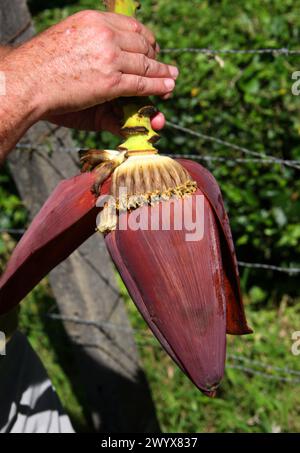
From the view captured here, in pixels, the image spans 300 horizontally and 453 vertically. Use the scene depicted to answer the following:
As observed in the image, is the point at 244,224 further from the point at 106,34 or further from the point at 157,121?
the point at 106,34

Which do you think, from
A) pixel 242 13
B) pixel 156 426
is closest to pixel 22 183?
pixel 156 426

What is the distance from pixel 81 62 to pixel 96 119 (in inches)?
8.1

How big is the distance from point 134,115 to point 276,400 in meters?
1.44

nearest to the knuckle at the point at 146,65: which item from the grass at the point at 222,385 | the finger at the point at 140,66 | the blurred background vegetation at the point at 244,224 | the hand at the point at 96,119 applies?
the finger at the point at 140,66

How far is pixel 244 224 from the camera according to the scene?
2.51 metres

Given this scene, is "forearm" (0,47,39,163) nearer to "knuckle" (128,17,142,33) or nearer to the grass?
"knuckle" (128,17,142,33)

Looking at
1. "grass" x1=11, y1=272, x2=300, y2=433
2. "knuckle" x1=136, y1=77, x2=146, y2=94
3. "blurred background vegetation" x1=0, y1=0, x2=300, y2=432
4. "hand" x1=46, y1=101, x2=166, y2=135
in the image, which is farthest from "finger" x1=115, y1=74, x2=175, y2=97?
"grass" x1=11, y1=272, x2=300, y2=433

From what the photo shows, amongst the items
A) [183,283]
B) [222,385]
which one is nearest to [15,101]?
[183,283]

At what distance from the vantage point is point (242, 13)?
3.35 metres

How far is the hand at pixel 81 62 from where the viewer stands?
0.93 metres

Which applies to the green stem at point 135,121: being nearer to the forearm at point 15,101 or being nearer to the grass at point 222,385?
the forearm at point 15,101

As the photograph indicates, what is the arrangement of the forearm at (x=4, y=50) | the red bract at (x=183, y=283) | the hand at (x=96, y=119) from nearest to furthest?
the red bract at (x=183, y=283)
the forearm at (x=4, y=50)
the hand at (x=96, y=119)

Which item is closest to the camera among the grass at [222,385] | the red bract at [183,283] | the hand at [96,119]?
the red bract at [183,283]

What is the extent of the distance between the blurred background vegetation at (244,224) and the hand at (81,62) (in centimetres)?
129
